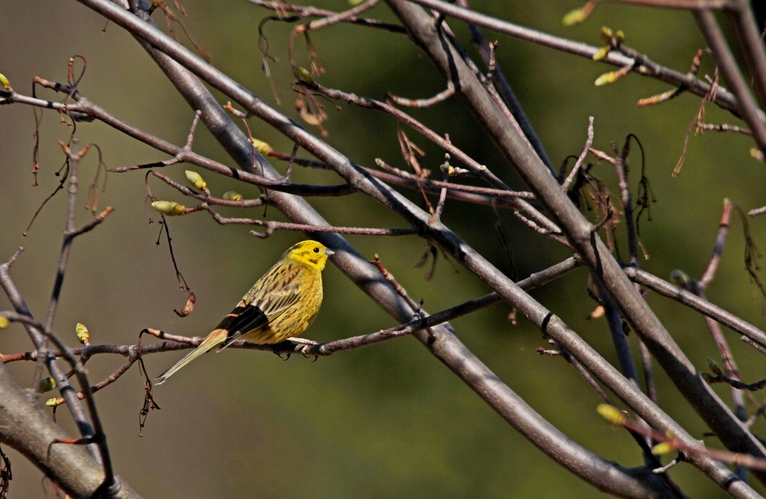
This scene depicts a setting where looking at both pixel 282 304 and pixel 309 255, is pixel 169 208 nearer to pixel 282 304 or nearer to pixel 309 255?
pixel 282 304

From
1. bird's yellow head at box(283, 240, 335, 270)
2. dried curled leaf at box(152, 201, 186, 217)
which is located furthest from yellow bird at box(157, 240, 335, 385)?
dried curled leaf at box(152, 201, 186, 217)

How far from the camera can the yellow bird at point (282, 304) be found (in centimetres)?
360

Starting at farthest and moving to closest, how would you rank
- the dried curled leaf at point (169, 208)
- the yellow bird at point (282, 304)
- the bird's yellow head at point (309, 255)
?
the bird's yellow head at point (309, 255)
the yellow bird at point (282, 304)
the dried curled leaf at point (169, 208)

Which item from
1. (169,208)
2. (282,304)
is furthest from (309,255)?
(169,208)

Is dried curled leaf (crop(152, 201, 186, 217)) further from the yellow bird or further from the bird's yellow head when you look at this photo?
the bird's yellow head


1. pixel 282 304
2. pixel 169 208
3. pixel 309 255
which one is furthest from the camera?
pixel 309 255

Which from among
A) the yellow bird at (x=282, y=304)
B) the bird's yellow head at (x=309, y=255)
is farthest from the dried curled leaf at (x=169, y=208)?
the bird's yellow head at (x=309, y=255)

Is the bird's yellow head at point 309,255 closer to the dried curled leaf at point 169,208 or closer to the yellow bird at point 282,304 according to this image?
the yellow bird at point 282,304

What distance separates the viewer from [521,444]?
5824mm

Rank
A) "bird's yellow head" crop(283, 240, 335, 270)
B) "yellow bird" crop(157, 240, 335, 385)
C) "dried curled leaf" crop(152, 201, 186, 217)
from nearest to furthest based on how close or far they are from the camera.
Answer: "dried curled leaf" crop(152, 201, 186, 217)
"yellow bird" crop(157, 240, 335, 385)
"bird's yellow head" crop(283, 240, 335, 270)

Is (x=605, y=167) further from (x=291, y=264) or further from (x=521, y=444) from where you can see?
(x=291, y=264)

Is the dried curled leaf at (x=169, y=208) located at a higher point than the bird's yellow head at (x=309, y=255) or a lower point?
lower

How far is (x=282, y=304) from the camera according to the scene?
12.6ft

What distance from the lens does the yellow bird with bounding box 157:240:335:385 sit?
3.60m
